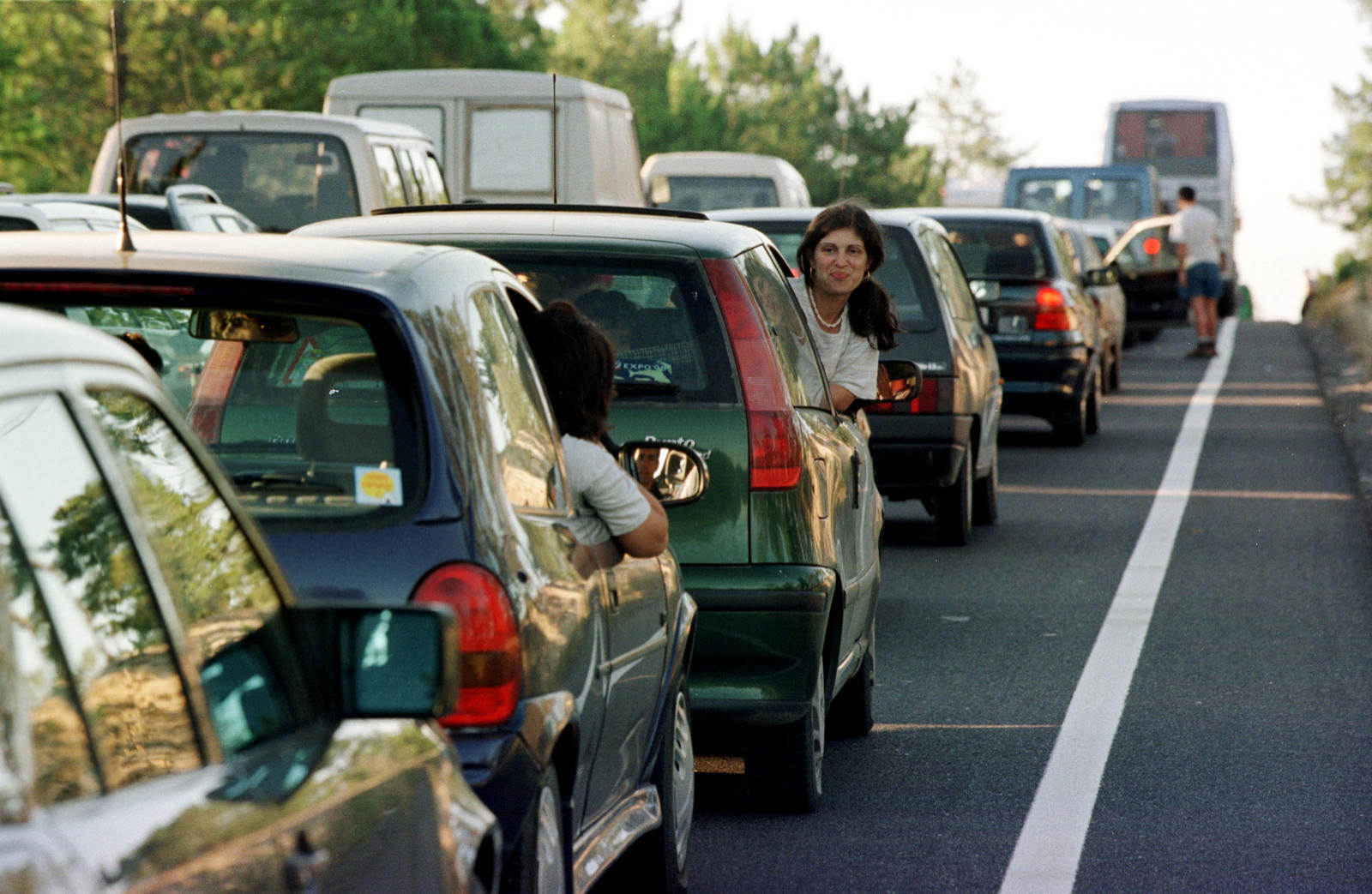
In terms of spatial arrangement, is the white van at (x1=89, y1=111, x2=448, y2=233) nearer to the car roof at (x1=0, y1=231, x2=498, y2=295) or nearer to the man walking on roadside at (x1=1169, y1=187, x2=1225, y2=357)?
the car roof at (x1=0, y1=231, x2=498, y2=295)

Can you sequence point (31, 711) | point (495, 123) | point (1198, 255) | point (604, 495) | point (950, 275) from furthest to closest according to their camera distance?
point (1198, 255)
point (495, 123)
point (950, 275)
point (604, 495)
point (31, 711)

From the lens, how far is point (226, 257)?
4070mm

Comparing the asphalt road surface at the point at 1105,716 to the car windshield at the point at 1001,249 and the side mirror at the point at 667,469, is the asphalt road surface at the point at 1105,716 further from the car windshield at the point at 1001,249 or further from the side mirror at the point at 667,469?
the car windshield at the point at 1001,249

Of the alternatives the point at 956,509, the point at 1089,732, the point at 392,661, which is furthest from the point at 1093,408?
the point at 392,661

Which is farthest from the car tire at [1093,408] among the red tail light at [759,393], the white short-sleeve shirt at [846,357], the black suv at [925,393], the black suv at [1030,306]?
the red tail light at [759,393]

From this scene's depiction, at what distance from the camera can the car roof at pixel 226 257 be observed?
3.99 meters

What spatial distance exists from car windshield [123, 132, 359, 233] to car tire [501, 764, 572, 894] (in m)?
12.8

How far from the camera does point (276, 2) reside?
5225 cm

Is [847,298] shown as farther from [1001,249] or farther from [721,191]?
[721,191]

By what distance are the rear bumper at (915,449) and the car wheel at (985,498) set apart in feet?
4.47

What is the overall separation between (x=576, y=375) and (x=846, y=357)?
3.78 meters

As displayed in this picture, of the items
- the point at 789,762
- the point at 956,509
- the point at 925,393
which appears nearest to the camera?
the point at 789,762

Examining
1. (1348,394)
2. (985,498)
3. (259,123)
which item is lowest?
(1348,394)

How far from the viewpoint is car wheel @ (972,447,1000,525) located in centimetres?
1370
